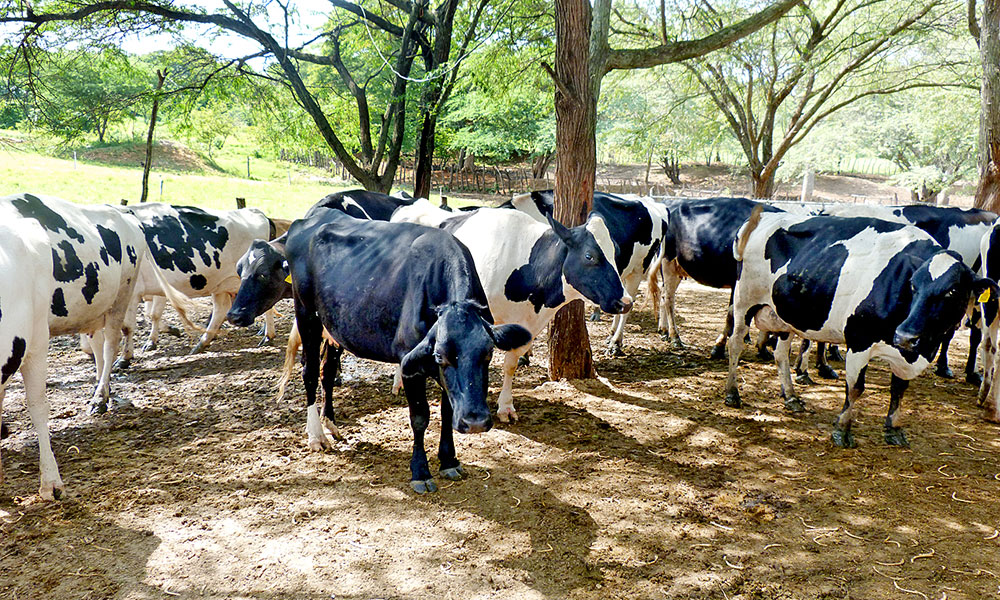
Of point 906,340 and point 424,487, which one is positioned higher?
point 906,340

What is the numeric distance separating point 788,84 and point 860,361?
12.8 m

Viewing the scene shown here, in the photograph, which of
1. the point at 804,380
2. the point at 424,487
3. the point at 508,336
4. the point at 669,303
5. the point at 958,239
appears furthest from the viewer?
the point at 669,303

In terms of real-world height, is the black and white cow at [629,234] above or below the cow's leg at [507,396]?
above

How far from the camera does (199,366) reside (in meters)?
7.62

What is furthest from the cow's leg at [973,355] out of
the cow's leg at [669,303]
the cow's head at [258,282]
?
the cow's head at [258,282]

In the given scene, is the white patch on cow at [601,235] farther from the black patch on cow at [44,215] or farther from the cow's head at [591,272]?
the black patch on cow at [44,215]

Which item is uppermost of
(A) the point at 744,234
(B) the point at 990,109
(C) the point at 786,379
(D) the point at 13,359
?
(B) the point at 990,109

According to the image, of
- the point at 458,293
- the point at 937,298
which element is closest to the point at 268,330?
the point at 458,293

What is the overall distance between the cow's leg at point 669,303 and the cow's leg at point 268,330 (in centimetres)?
572

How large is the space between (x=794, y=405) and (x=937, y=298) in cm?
190

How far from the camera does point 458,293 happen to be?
13.7 ft

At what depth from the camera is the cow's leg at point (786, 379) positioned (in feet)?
20.9

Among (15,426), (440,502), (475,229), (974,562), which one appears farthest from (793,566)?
(15,426)

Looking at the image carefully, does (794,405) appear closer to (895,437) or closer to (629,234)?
(895,437)
